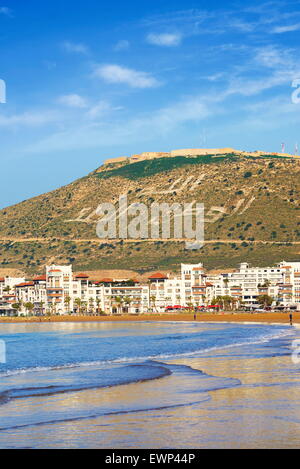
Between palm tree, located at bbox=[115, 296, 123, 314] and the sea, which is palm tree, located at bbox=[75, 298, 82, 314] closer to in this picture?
palm tree, located at bbox=[115, 296, 123, 314]

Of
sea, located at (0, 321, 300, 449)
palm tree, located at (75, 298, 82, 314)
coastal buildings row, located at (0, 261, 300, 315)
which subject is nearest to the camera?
sea, located at (0, 321, 300, 449)

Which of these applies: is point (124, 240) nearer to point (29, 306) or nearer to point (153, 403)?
point (29, 306)

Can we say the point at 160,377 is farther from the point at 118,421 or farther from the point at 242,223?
the point at 242,223

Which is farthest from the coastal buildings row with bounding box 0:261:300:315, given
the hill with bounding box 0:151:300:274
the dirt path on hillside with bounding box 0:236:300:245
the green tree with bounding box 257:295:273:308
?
the dirt path on hillside with bounding box 0:236:300:245

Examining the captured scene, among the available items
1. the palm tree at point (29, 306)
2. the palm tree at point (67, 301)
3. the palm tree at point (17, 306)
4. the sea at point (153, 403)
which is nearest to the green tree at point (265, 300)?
the palm tree at point (67, 301)

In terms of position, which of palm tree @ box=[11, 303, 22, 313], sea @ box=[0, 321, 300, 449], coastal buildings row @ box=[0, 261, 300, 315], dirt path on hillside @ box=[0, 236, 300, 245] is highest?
dirt path on hillside @ box=[0, 236, 300, 245]
